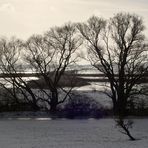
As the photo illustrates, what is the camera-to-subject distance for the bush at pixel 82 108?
54125mm

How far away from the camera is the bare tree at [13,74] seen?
190 ft

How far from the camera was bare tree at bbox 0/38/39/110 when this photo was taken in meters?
57.9

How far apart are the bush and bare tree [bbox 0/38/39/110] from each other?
477cm

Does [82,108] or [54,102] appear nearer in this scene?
[82,108]

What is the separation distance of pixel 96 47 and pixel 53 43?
6.12 m

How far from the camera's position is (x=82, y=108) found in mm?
55125

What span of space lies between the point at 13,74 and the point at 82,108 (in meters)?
10.6

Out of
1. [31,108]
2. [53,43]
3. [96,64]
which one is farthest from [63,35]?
[31,108]

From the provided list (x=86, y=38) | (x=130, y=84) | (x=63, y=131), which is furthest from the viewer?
(x=86, y=38)

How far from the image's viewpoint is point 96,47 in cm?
5819

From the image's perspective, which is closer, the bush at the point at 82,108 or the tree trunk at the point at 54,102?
the bush at the point at 82,108

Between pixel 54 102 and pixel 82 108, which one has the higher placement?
pixel 54 102

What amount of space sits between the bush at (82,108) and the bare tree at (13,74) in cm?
477

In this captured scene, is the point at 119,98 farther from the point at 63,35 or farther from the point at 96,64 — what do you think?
the point at 63,35
